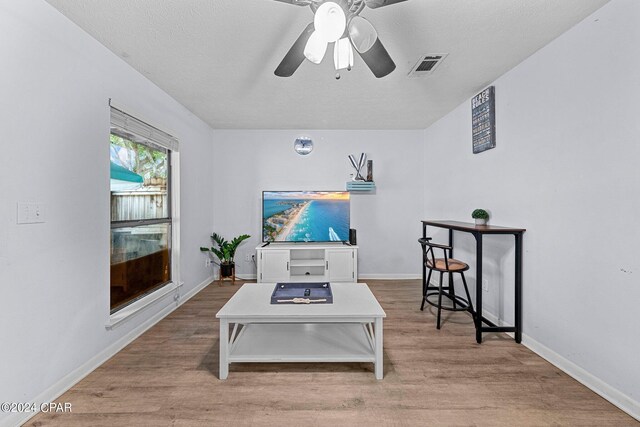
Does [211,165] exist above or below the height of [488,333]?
above

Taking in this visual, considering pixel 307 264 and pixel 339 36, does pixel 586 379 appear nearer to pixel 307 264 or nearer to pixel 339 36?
pixel 339 36

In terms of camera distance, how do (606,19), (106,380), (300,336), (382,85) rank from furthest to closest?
(382,85) → (300,336) → (106,380) → (606,19)

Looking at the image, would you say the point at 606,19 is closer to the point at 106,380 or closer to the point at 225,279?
the point at 106,380

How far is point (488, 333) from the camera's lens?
2475mm

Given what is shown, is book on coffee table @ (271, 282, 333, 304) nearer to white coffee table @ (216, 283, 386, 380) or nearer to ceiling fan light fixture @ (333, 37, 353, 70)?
white coffee table @ (216, 283, 386, 380)

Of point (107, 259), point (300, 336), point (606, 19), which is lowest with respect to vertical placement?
point (300, 336)

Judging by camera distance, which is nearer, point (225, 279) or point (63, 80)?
point (63, 80)

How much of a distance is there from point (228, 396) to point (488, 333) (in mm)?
2167

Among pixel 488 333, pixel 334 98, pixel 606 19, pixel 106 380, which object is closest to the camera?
pixel 606 19

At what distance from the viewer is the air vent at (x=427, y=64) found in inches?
85.7

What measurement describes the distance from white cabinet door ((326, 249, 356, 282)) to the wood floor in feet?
5.08

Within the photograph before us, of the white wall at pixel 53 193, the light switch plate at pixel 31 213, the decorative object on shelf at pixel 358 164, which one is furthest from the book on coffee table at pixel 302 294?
the decorative object on shelf at pixel 358 164

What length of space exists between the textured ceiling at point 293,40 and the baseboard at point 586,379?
2.21 meters

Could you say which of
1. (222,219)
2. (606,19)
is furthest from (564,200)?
(222,219)
